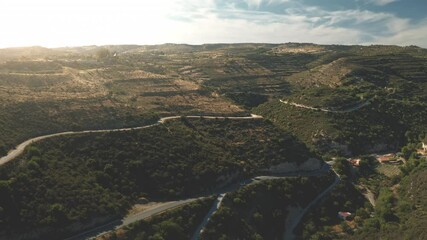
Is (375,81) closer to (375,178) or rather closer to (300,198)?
(375,178)

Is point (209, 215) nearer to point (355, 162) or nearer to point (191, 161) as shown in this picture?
point (191, 161)

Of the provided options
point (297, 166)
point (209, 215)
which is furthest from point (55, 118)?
point (297, 166)

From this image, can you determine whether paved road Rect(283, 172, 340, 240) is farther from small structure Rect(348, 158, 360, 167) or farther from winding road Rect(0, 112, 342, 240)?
small structure Rect(348, 158, 360, 167)

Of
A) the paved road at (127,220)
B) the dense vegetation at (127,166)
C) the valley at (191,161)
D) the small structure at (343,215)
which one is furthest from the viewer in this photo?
the small structure at (343,215)

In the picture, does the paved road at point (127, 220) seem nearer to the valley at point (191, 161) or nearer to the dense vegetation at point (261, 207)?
the valley at point (191, 161)

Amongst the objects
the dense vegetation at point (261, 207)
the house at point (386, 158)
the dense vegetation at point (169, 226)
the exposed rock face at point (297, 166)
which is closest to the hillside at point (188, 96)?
the house at point (386, 158)

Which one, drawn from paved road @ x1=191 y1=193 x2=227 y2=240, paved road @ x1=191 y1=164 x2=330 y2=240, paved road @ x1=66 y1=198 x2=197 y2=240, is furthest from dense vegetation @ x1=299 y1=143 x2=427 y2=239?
paved road @ x1=66 y1=198 x2=197 y2=240

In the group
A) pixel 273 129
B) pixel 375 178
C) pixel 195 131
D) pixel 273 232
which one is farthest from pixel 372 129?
pixel 273 232
